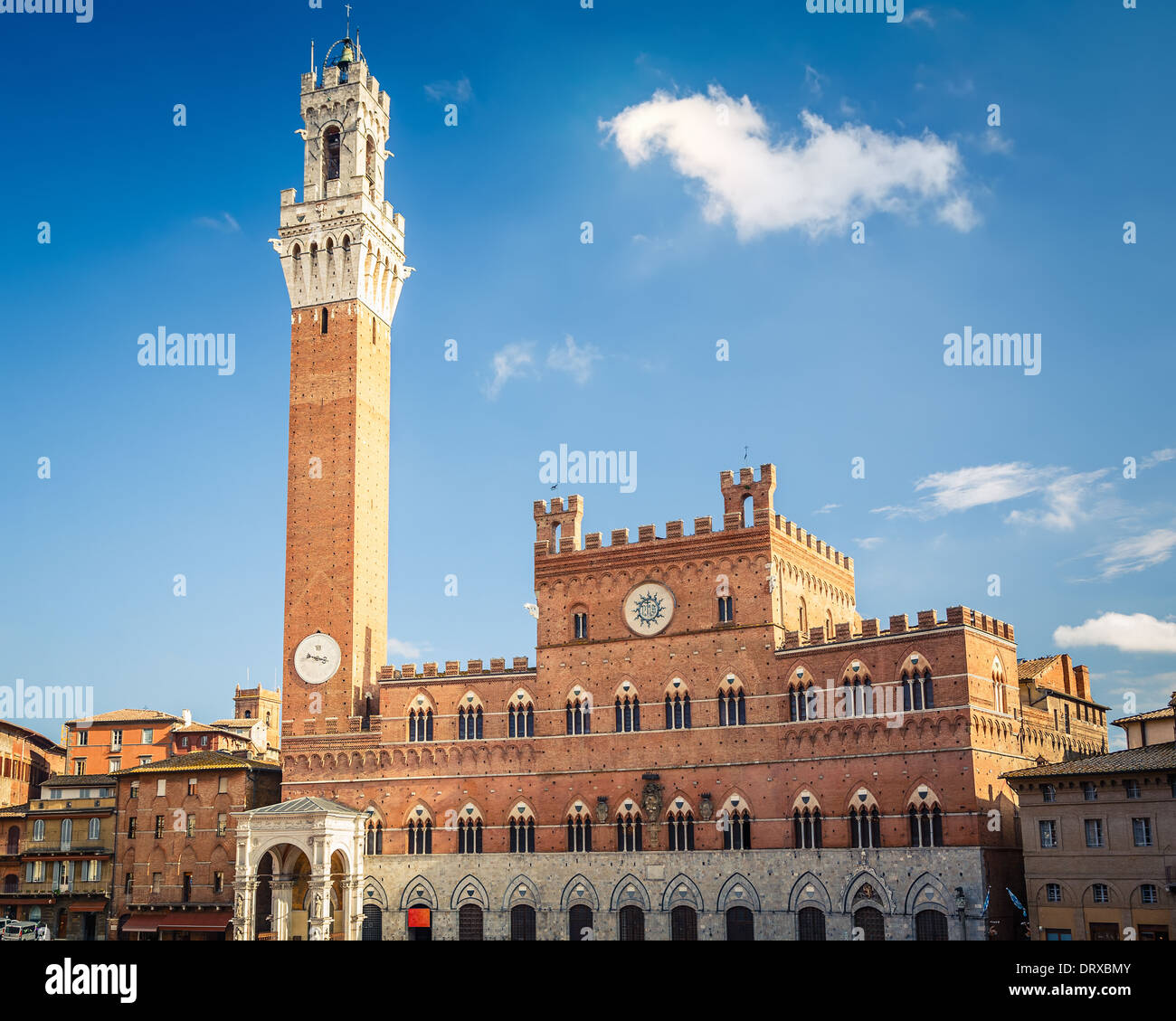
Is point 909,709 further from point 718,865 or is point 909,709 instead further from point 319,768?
point 319,768

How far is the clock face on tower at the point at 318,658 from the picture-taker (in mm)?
63250

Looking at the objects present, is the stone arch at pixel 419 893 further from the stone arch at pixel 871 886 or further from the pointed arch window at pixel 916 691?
the pointed arch window at pixel 916 691

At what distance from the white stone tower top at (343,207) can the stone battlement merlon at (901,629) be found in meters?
31.8

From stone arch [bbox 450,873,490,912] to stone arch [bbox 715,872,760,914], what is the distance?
38.7 ft

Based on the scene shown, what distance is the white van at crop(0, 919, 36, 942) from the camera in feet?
208

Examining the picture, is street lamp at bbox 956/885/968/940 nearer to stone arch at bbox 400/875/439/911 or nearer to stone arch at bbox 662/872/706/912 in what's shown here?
stone arch at bbox 662/872/706/912

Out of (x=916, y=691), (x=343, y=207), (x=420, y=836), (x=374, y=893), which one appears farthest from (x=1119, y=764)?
(x=343, y=207)

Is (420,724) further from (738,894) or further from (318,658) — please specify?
(738,894)

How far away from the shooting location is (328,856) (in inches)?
2202

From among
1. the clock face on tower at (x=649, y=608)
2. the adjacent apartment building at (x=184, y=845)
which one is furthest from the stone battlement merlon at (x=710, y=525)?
the adjacent apartment building at (x=184, y=845)

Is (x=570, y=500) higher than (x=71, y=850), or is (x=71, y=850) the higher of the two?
(x=570, y=500)

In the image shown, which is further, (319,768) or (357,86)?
(357,86)
